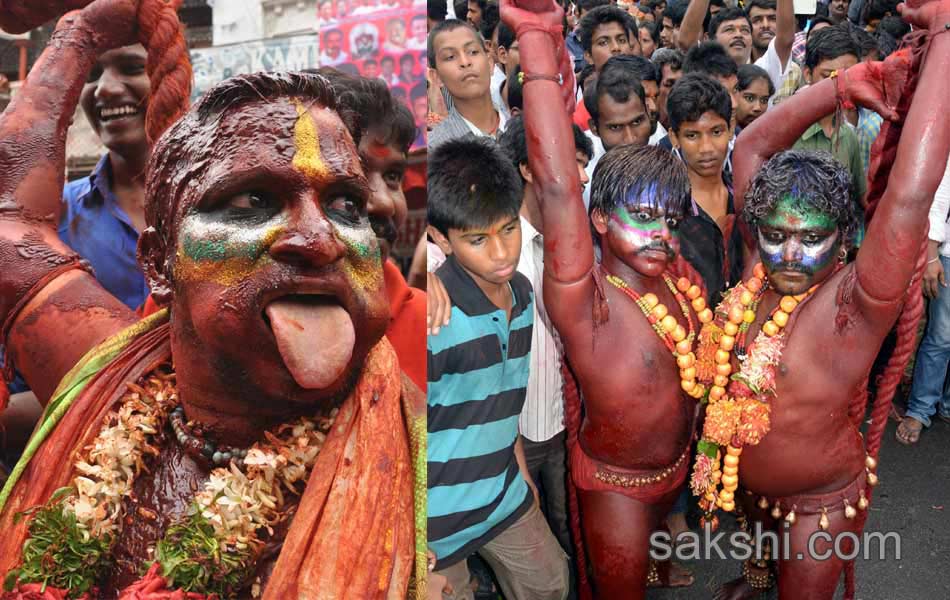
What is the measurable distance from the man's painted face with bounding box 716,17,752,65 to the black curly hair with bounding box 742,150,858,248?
321 cm

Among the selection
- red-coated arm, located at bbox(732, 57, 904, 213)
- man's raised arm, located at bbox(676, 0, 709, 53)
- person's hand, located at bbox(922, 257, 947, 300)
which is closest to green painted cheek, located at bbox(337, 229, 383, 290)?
red-coated arm, located at bbox(732, 57, 904, 213)

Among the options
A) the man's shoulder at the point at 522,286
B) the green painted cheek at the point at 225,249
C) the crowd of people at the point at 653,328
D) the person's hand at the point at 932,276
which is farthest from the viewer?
the person's hand at the point at 932,276

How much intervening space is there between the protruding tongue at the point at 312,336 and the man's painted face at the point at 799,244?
1.36 m

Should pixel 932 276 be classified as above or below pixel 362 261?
below

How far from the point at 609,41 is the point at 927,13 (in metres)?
3.01

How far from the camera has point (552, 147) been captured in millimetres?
2174

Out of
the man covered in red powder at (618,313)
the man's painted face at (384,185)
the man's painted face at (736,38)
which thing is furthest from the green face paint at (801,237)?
the man's painted face at (736,38)

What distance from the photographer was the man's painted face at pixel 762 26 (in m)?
5.98

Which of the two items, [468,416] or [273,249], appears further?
[468,416]

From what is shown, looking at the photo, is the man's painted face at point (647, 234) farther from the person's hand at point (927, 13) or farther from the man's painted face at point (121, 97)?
the man's painted face at point (121, 97)

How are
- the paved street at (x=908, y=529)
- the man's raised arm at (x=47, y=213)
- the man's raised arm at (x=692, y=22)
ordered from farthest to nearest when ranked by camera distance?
the man's raised arm at (x=692, y=22) < the paved street at (x=908, y=529) < the man's raised arm at (x=47, y=213)

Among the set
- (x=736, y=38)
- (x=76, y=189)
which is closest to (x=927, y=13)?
(x=76, y=189)

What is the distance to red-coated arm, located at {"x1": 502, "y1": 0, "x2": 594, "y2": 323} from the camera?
2.18m

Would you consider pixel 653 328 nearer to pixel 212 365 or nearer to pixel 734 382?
pixel 734 382
